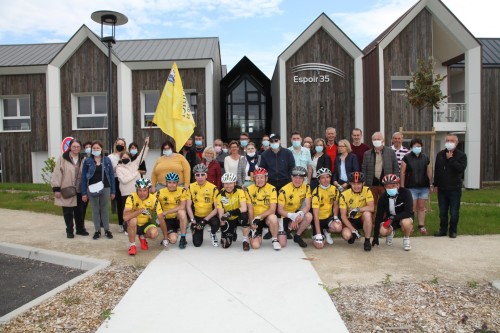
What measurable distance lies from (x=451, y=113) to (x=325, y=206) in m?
14.3

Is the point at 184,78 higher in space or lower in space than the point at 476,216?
higher

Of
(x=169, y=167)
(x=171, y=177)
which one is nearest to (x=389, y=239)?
(x=171, y=177)

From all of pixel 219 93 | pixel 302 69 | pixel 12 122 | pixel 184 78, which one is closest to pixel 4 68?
pixel 12 122

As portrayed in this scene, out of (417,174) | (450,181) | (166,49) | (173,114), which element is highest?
(166,49)

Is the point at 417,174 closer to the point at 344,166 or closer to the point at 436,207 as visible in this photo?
the point at 344,166

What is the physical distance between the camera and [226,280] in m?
5.44

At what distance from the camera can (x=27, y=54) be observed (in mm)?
22281

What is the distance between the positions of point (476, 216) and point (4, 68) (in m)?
21.6

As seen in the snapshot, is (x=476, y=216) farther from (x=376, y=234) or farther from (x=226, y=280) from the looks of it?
(x=226, y=280)

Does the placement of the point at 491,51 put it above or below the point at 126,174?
above

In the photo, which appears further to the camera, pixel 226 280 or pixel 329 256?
pixel 329 256

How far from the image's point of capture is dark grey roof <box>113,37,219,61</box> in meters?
19.8

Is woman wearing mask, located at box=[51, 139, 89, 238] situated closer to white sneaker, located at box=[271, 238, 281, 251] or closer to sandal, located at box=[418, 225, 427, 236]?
white sneaker, located at box=[271, 238, 281, 251]

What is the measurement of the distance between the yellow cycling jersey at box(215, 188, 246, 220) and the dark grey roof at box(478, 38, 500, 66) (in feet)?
64.4
